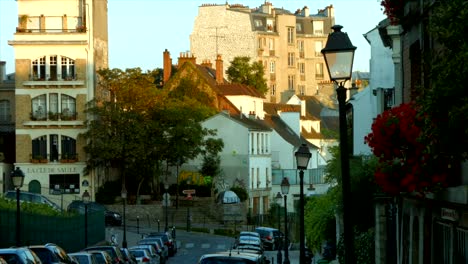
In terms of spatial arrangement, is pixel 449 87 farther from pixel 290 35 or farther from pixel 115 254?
pixel 290 35

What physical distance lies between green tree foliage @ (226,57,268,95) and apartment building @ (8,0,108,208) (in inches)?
2170

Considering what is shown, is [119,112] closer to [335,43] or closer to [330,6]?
[335,43]

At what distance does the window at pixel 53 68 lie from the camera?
312 feet

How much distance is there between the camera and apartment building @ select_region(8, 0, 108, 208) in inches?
3730

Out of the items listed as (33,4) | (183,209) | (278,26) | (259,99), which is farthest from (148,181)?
(278,26)

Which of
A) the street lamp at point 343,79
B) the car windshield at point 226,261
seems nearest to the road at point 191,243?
the car windshield at point 226,261

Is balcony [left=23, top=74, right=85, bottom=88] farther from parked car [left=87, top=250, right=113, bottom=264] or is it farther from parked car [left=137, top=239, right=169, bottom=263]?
parked car [left=87, top=250, right=113, bottom=264]

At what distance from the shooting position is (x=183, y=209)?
95.1 meters

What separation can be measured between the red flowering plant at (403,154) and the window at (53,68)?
7616 centimetres

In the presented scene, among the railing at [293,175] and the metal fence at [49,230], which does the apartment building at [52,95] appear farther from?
the metal fence at [49,230]

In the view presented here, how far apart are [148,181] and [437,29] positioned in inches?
3355

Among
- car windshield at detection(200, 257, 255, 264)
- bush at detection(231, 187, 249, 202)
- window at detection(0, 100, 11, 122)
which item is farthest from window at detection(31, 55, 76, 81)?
car windshield at detection(200, 257, 255, 264)

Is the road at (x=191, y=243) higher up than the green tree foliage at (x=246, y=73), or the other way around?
the green tree foliage at (x=246, y=73)

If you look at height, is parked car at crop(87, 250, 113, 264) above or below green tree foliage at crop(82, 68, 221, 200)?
below
